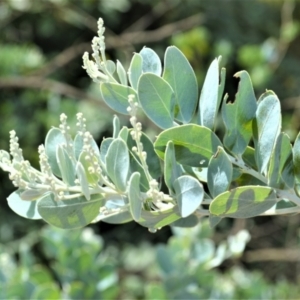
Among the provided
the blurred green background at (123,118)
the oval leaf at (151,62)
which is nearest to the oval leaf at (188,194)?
the oval leaf at (151,62)

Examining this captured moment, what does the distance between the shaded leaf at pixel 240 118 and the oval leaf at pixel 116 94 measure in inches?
2.8

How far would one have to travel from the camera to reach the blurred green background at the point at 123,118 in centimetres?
80

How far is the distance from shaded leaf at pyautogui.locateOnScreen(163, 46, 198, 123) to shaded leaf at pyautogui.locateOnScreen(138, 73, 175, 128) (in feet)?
0.04

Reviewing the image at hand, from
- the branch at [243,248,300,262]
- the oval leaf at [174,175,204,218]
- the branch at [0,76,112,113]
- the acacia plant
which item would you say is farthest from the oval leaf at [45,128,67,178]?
the branch at [243,248,300,262]

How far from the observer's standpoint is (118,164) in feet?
1.13

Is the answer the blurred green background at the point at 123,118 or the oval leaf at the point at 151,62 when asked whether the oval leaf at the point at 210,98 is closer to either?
the oval leaf at the point at 151,62

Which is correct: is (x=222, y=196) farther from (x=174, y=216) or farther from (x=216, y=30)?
(x=216, y=30)

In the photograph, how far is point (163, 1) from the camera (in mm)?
2057

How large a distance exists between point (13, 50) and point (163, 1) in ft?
2.58

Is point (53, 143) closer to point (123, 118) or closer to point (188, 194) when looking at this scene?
point (188, 194)

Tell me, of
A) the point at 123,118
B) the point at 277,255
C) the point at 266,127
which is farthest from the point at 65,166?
the point at 277,255

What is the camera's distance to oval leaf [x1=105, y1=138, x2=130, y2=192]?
0.34 meters

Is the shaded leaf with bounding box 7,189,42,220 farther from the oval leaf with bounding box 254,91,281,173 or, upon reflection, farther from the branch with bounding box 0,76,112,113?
the branch with bounding box 0,76,112,113

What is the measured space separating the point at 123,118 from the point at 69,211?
132 centimetres
